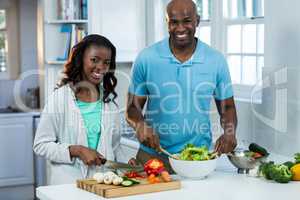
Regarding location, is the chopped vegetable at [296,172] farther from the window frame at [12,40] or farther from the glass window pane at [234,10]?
the window frame at [12,40]

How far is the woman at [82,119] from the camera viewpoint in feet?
8.56

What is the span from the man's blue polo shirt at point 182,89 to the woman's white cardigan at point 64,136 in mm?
239

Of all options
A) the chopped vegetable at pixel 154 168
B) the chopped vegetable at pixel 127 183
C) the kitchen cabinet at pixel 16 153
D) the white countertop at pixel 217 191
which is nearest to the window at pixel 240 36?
the white countertop at pixel 217 191

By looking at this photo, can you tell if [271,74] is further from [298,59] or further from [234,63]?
[234,63]

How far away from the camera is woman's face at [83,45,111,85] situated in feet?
8.97

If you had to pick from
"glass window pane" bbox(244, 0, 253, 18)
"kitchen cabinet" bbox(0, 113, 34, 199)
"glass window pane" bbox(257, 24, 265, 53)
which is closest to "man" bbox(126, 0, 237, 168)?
"glass window pane" bbox(257, 24, 265, 53)

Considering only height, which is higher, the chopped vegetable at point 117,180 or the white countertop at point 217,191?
the chopped vegetable at point 117,180

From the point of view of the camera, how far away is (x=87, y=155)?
2529mm

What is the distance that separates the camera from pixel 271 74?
336cm

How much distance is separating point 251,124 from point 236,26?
764mm

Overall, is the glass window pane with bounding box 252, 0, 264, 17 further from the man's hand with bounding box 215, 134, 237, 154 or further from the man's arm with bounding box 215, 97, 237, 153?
the man's hand with bounding box 215, 134, 237, 154

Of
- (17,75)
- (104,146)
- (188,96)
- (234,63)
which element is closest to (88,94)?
(104,146)

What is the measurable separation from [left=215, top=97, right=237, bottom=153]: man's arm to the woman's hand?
52 cm

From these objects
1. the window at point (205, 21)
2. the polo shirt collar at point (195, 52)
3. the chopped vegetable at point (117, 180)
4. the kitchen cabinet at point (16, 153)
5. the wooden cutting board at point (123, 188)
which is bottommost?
the kitchen cabinet at point (16, 153)
